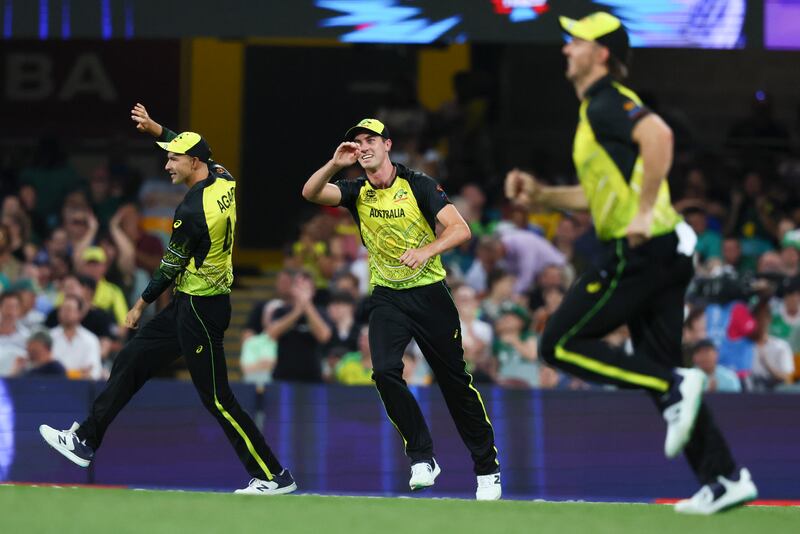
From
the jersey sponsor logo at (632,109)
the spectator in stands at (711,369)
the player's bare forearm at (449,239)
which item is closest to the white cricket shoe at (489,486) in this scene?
the player's bare forearm at (449,239)

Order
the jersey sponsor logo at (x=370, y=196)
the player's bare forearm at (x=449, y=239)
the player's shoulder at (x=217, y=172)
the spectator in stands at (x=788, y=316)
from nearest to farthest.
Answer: the player's bare forearm at (x=449, y=239), the jersey sponsor logo at (x=370, y=196), the player's shoulder at (x=217, y=172), the spectator in stands at (x=788, y=316)

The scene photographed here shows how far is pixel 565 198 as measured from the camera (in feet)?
22.3

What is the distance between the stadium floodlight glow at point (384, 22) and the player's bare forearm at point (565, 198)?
6708 mm

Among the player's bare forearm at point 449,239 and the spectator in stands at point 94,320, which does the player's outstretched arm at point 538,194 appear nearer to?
the player's bare forearm at point 449,239

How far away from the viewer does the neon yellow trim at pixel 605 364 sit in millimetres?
6520

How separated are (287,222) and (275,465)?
435 inches

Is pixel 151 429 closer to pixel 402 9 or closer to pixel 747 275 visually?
pixel 402 9

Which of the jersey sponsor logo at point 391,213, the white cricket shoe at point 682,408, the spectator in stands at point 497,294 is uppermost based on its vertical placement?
the jersey sponsor logo at point 391,213

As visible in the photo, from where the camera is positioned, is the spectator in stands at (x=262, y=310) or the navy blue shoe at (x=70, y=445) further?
the spectator in stands at (x=262, y=310)

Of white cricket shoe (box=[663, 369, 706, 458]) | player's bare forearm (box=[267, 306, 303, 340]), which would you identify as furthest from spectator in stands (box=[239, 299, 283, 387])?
white cricket shoe (box=[663, 369, 706, 458])

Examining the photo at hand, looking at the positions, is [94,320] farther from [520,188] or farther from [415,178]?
[520,188]

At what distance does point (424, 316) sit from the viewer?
827cm

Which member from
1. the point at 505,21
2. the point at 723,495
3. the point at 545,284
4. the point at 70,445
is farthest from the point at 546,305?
the point at 723,495

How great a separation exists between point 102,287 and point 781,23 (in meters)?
6.64
